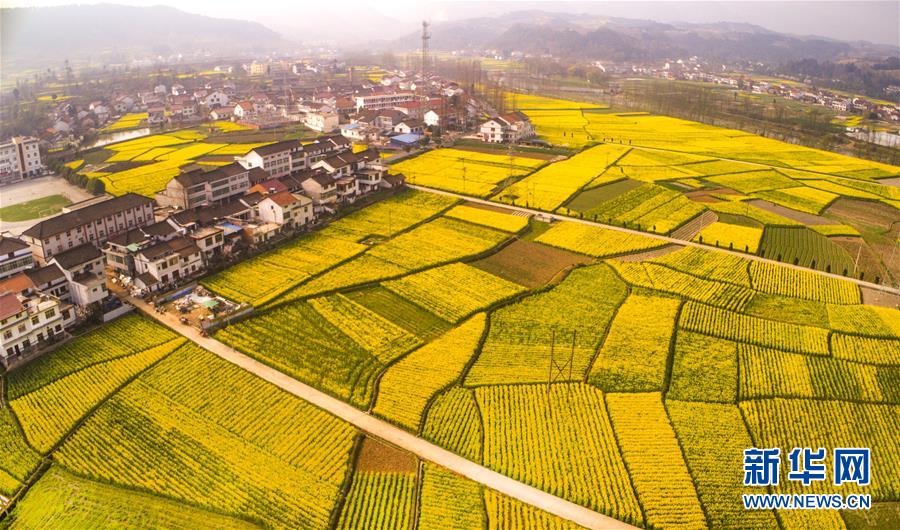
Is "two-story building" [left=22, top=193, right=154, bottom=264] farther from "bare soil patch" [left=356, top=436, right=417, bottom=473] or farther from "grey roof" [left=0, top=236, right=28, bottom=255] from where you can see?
"bare soil patch" [left=356, top=436, right=417, bottom=473]

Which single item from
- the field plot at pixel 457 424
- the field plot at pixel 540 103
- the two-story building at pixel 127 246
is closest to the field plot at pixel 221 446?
the field plot at pixel 457 424

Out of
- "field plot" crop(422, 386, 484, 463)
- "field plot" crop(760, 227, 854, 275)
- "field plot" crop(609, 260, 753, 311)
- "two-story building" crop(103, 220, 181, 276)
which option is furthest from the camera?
"field plot" crop(760, 227, 854, 275)

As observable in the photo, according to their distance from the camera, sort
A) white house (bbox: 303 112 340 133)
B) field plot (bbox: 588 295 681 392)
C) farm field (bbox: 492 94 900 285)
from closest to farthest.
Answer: field plot (bbox: 588 295 681 392) → farm field (bbox: 492 94 900 285) → white house (bbox: 303 112 340 133)

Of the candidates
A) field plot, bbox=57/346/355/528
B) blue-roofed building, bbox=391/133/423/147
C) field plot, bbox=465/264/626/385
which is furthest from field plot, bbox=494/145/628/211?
field plot, bbox=57/346/355/528

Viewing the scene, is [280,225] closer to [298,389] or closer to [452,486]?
[298,389]

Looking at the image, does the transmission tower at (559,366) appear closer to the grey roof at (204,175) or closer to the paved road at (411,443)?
the paved road at (411,443)

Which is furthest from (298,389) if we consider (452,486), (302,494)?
(452,486)

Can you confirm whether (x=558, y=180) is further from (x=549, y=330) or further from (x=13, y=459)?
(x=13, y=459)

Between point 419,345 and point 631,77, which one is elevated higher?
point 631,77
